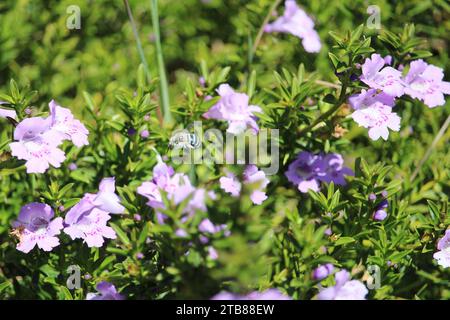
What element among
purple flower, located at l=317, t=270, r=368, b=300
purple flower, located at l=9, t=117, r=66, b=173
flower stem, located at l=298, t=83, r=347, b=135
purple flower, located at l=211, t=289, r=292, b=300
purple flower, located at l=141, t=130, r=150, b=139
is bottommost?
purple flower, located at l=211, t=289, r=292, b=300

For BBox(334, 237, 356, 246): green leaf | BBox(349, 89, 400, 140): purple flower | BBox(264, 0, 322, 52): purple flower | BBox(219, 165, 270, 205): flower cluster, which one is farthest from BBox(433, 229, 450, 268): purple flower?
BBox(264, 0, 322, 52): purple flower

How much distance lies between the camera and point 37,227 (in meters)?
2.36

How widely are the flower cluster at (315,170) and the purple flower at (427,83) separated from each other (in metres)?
0.47

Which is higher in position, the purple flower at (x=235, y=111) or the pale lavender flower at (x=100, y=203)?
the purple flower at (x=235, y=111)

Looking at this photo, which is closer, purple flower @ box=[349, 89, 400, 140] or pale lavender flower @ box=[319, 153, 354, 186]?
purple flower @ box=[349, 89, 400, 140]

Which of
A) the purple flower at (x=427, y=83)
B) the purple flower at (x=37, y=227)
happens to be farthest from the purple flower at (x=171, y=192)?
the purple flower at (x=427, y=83)

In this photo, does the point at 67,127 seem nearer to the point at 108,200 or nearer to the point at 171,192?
the point at 108,200

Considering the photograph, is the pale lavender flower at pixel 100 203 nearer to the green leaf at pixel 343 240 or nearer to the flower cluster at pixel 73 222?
the flower cluster at pixel 73 222

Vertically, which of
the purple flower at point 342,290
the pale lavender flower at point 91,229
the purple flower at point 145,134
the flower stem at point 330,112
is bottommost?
the purple flower at point 342,290

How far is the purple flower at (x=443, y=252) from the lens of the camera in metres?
2.35

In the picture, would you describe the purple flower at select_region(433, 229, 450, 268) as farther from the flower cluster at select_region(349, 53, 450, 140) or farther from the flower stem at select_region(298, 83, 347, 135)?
the flower stem at select_region(298, 83, 347, 135)

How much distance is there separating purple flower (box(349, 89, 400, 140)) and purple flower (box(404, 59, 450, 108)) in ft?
0.76

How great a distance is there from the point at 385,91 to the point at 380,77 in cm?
7

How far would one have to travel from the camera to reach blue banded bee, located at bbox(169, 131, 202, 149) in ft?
8.37
